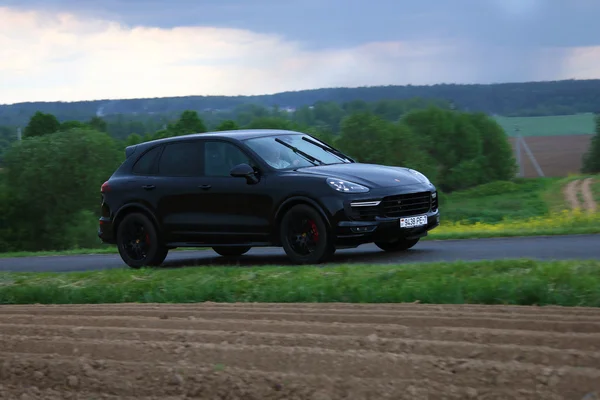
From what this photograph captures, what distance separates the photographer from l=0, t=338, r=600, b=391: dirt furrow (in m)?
5.34

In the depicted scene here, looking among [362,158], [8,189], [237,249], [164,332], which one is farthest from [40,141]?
[164,332]

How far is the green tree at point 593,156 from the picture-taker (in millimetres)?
85375

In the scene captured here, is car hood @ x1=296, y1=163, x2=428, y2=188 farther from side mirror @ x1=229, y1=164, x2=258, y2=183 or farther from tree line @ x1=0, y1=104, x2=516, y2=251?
tree line @ x1=0, y1=104, x2=516, y2=251

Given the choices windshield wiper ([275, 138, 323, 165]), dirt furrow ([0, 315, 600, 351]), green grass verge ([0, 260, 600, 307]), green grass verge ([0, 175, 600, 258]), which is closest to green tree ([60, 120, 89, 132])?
green grass verge ([0, 175, 600, 258])

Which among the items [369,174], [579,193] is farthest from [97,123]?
[369,174]

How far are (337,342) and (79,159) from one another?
6738 centimetres

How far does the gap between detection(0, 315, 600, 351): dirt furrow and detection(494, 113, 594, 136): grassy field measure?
250ft

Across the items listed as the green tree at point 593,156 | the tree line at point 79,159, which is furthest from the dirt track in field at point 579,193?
the green tree at point 593,156

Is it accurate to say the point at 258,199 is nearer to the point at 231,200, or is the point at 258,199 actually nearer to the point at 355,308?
the point at 231,200

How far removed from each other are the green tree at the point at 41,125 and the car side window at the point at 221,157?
73661mm

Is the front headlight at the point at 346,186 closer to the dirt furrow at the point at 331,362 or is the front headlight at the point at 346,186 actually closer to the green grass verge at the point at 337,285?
the green grass verge at the point at 337,285

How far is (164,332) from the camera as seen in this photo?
7.24m

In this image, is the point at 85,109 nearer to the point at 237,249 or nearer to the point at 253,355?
the point at 237,249

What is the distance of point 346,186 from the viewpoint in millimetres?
11867
